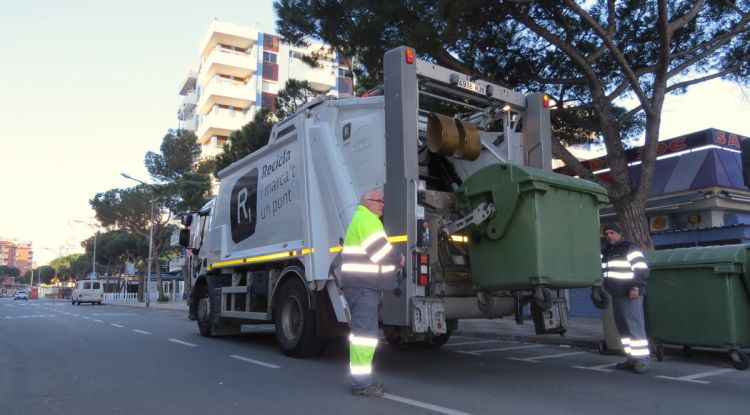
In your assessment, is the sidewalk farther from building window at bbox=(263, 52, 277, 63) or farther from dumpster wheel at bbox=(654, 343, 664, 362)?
building window at bbox=(263, 52, 277, 63)

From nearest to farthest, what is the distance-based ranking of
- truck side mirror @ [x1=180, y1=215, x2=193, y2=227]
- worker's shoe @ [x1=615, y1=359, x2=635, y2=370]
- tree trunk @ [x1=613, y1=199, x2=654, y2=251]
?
worker's shoe @ [x1=615, y1=359, x2=635, y2=370]
tree trunk @ [x1=613, y1=199, x2=654, y2=251]
truck side mirror @ [x1=180, y1=215, x2=193, y2=227]

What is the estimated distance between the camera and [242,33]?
173 feet

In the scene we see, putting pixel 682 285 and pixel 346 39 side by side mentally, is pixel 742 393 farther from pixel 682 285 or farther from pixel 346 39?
pixel 346 39

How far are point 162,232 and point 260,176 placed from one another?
33531mm

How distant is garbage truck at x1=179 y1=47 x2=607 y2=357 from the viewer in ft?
A: 17.7

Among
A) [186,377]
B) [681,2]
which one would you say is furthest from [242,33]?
[186,377]

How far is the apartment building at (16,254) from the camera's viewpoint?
172 meters

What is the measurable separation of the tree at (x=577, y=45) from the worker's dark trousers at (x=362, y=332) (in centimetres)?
610

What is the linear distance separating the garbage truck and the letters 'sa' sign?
16cm

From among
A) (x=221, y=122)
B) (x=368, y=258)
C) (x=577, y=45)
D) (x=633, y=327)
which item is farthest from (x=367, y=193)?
(x=221, y=122)

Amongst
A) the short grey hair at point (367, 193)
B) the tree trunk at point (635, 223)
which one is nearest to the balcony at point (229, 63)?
the tree trunk at point (635, 223)

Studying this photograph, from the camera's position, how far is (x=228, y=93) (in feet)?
170

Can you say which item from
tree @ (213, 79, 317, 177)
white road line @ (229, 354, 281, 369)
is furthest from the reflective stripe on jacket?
tree @ (213, 79, 317, 177)

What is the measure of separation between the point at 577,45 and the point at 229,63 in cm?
4518
